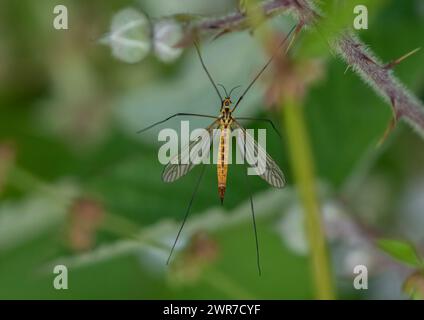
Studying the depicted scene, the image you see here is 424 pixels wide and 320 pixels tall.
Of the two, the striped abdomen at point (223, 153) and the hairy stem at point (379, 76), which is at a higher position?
the striped abdomen at point (223, 153)

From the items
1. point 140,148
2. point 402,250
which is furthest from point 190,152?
point 140,148

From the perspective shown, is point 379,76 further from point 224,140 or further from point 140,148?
point 140,148

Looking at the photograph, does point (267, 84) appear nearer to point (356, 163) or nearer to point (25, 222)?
point (356, 163)

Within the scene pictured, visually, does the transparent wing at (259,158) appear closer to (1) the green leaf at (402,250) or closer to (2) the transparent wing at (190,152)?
(2) the transparent wing at (190,152)

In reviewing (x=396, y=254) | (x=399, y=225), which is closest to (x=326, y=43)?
(x=396, y=254)

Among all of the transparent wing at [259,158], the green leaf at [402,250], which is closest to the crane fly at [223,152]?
the transparent wing at [259,158]

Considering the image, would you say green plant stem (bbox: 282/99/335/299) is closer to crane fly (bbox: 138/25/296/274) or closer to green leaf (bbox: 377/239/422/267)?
crane fly (bbox: 138/25/296/274)
